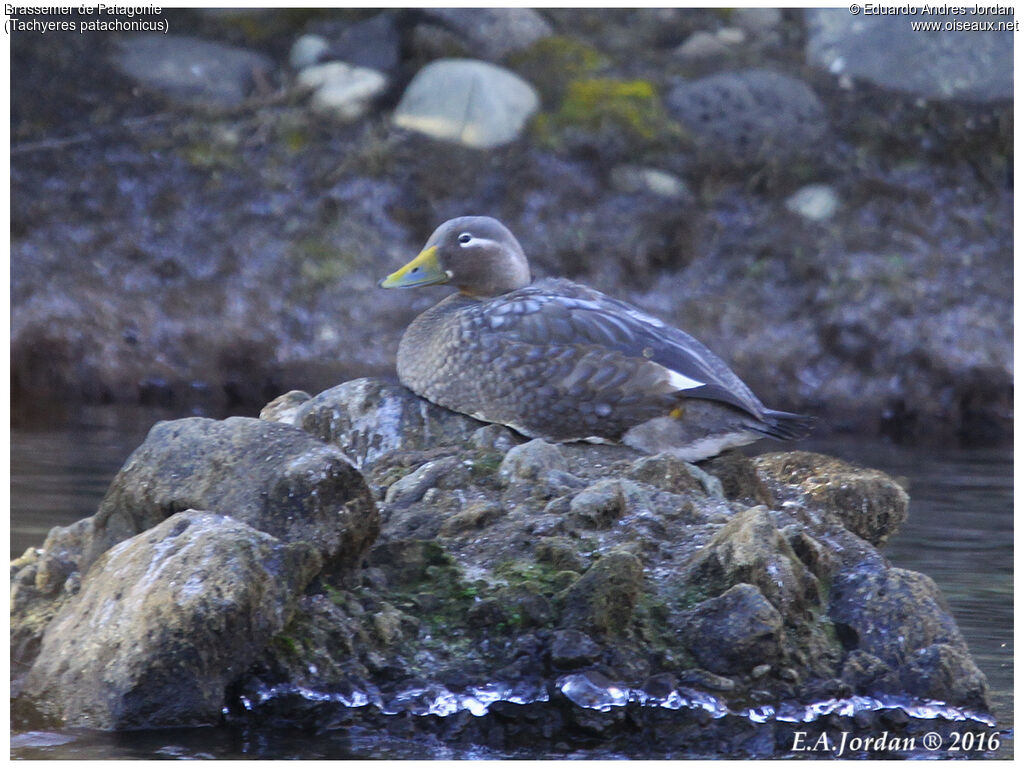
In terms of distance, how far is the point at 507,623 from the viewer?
4.31 m

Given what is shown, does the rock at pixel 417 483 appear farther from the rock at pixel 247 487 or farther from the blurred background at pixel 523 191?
the blurred background at pixel 523 191

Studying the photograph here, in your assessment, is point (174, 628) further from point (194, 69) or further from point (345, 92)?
point (194, 69)

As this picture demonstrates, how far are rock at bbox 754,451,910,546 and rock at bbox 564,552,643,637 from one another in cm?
131

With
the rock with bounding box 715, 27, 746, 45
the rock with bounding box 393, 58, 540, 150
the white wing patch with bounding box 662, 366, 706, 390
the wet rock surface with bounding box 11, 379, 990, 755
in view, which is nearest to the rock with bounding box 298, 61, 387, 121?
the rock with bounding box 393, 58, 540, 150

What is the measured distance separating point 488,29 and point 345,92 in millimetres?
1439

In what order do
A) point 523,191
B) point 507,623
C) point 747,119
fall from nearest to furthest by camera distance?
point 507,623 < point 523,191 < point 747,119

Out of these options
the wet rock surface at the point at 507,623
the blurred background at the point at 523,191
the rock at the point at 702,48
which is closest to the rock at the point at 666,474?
the wet rock surface at the point at 507,623

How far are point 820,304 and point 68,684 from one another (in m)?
8.99

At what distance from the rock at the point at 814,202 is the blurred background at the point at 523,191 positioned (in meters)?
0.02

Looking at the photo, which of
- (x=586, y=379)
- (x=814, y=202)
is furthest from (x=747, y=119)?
(x=586, y=379)

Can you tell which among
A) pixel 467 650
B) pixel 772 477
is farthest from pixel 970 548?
pixel 467 650

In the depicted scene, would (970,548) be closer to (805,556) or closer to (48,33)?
(805,556)

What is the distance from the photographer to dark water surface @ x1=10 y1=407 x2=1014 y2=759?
3.88m

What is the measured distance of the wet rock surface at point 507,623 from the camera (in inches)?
158
